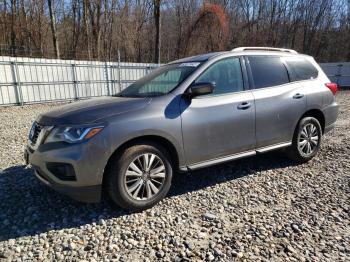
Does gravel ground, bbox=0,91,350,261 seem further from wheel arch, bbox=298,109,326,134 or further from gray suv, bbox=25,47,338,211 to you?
wheel arch, bbox=298,109,326,134

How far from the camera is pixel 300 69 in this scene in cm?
467

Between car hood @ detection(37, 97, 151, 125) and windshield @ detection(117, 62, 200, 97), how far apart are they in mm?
392

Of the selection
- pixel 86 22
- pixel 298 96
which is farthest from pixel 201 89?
pixel 86 22

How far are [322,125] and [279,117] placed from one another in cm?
122

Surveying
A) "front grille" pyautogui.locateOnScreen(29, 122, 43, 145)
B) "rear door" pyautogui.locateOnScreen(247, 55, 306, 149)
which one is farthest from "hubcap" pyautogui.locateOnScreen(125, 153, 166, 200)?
"rear door" pyautogui.locateOnScreen(247, 55, 306, 149)

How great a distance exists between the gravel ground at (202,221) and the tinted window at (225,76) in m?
1.31

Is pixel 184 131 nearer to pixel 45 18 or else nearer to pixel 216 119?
pixel 216 119

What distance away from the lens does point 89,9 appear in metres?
22.9

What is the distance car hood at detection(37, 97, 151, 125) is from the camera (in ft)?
9.80

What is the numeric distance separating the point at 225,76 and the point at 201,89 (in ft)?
2.18

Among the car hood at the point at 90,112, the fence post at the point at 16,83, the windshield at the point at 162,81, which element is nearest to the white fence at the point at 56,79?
the fence post at the point at 16,83

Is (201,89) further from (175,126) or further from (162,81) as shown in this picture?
(162,81)

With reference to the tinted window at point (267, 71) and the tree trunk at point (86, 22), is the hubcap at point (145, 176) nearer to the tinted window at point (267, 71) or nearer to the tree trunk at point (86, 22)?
the tinted window at point (267, 71)

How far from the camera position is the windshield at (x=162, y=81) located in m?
3.62
